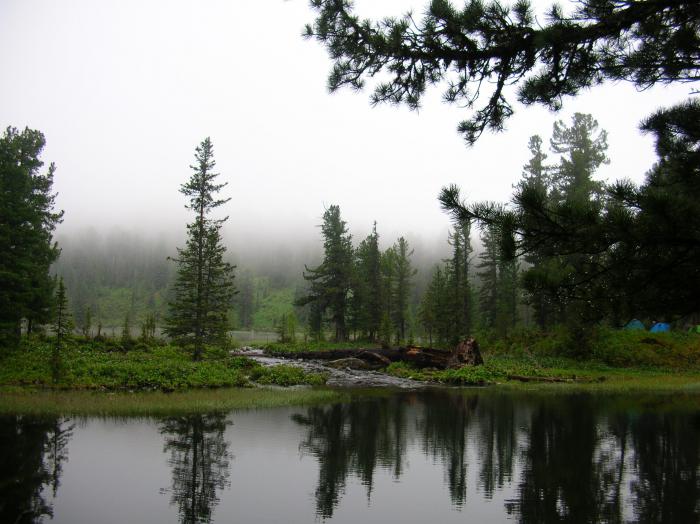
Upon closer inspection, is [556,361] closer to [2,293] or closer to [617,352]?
[617,352]

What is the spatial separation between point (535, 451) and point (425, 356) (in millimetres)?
23869

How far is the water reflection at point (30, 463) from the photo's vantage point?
28.5 feet

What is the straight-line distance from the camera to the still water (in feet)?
29.8

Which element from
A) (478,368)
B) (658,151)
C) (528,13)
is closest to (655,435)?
(658,151)

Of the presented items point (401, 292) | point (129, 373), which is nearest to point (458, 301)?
point (401, 292)

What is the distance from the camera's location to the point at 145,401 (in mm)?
19812

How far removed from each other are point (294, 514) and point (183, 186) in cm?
2850

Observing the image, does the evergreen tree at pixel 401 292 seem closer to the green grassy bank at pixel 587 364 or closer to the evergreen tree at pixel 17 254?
the green grassy bank at pixel 587 364

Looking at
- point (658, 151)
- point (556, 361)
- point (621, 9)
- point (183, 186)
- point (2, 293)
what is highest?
point (183, 186)

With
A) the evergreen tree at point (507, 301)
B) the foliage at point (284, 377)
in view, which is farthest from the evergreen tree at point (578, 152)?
the foliage at point (284, 377)

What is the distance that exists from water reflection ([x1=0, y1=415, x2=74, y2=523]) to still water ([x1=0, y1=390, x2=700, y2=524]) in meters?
0.04

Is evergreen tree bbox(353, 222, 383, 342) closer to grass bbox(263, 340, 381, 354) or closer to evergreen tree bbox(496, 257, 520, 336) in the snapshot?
grass bbox(263, 340, 381, 354)

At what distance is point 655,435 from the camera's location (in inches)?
627

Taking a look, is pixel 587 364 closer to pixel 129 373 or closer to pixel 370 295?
pixel 370 295
